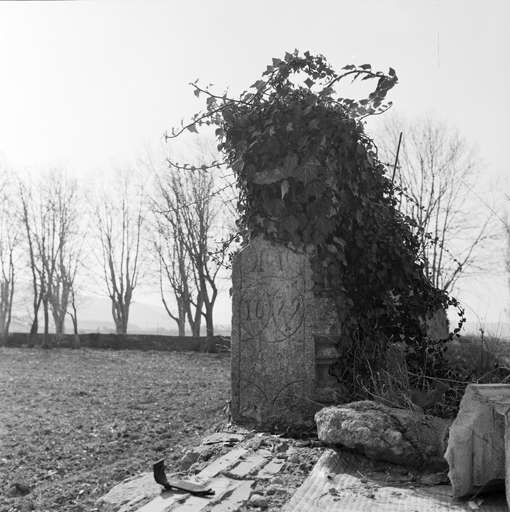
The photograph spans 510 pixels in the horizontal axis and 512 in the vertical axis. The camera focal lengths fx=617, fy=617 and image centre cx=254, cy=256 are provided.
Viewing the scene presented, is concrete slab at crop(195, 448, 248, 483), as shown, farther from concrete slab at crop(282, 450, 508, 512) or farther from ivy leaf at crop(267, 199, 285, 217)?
ivy leaf at crop(267, 199, 285, 217)

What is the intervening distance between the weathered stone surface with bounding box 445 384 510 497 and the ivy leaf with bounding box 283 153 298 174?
2.78 m

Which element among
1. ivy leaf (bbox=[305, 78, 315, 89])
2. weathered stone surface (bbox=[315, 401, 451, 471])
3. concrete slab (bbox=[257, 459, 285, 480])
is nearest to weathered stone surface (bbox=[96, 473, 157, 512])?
concrete slab (bbox=[257, 459, 285, 480])

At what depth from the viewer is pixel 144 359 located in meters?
17.2

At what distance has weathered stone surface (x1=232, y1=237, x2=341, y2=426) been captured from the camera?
5.50 metres

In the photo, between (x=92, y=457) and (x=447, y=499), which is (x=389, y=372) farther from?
(x=92, y=457)

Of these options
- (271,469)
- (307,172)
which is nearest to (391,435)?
(271,469)

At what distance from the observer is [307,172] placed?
550 centimetres

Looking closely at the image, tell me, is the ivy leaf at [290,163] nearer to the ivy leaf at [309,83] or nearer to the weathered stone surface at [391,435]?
the ivy leaf at [309,83]

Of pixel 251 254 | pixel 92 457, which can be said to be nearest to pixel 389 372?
pixel 251 254

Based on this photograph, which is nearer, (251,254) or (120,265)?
(251,254)

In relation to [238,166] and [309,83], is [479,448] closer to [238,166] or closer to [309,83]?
[238,166]

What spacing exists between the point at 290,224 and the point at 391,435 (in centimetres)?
217

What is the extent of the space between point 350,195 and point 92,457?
3601 mm

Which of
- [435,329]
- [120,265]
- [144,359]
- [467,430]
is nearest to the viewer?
[467,430]
